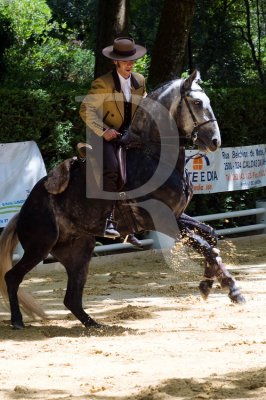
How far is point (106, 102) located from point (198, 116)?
92cm

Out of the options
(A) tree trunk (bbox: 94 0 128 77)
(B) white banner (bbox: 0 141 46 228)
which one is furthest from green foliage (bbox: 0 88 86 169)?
(A) tree trunk (bbox: 94 0 128 77)

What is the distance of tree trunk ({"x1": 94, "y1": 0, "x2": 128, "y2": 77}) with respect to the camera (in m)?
15.0

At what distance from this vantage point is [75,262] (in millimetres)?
9531

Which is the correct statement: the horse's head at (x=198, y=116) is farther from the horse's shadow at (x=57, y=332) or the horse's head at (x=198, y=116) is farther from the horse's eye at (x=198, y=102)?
the horse's shadow at (x=57, y=332)

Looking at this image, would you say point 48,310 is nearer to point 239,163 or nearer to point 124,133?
point 124,133

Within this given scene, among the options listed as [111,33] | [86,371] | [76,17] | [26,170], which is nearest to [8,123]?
[26,170]

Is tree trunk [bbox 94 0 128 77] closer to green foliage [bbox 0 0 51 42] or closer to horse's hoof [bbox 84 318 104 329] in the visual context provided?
horse's hoof [bbox 84 318 104 329]

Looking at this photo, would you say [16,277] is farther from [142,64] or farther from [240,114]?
[142,64]

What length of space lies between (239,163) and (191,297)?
17.4 feet

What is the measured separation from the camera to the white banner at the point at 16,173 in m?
12.7

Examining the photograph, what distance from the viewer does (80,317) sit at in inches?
367

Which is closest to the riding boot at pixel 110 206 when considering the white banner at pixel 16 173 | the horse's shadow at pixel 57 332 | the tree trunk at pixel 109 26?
the horse's shadow at pixel 57 332

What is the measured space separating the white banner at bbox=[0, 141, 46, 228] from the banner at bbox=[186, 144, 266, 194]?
265 centimetres

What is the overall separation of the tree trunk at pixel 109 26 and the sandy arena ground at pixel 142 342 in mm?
3648
